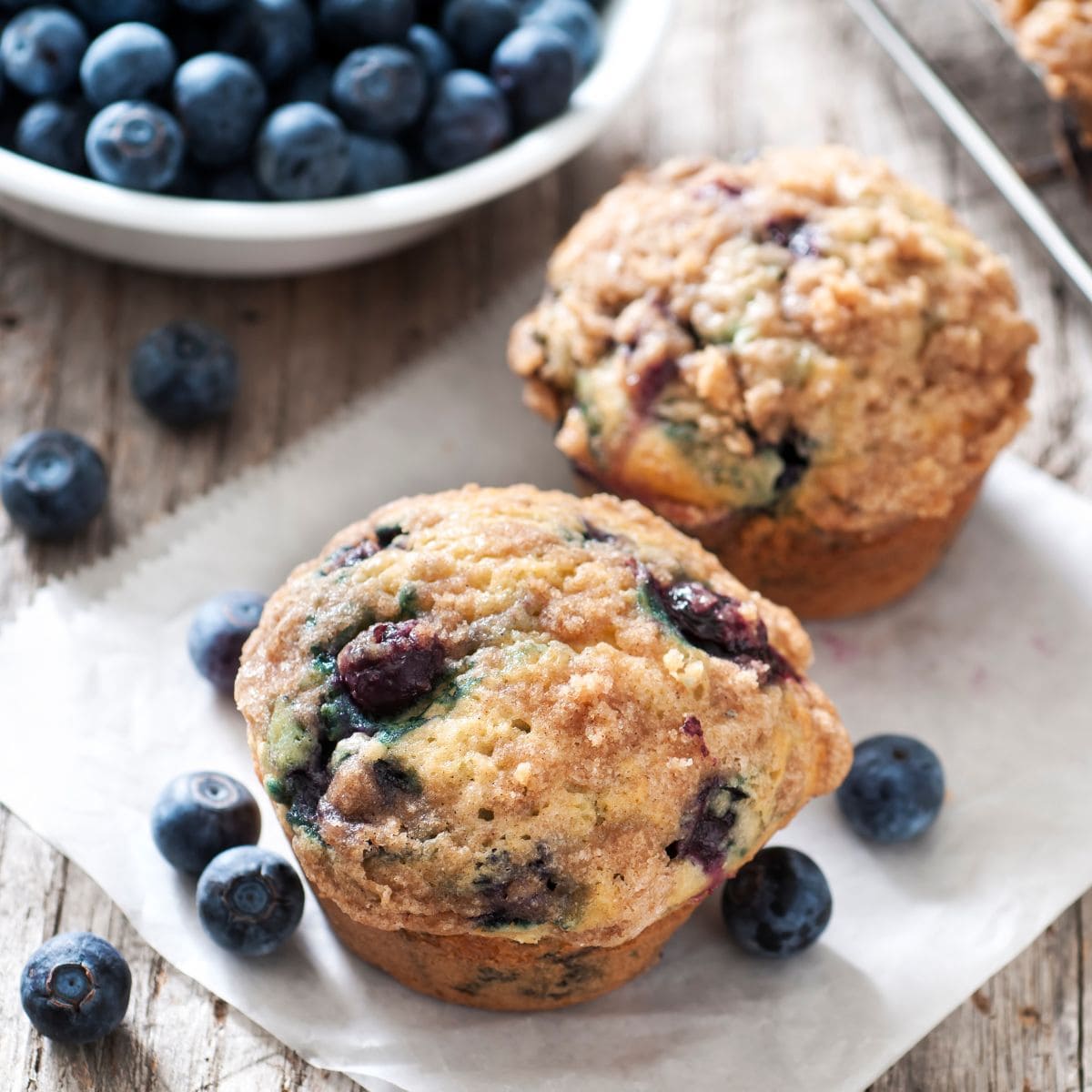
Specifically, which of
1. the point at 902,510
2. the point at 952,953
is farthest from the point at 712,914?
the point at 902,510

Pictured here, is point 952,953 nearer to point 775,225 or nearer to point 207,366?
point 775,225

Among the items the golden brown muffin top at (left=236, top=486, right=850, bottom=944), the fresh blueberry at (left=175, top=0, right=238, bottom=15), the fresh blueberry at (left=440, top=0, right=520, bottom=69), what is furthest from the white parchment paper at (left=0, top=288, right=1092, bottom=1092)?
the fresh blueberry at (left=175, top=0, right=238, bottom=15)

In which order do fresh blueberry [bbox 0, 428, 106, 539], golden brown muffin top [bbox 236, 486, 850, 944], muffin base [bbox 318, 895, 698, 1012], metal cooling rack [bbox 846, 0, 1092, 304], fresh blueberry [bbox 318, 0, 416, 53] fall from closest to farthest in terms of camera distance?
1. golden brown muffin top [bbox 236, 486, 850, 944]
2. muffin base [bbox 318, 895, 698, 1012]
3. fresh blueberry [bbox 0, 428, 106, 539]
4. fresh blueberry [bbox 318, 0, 416, 53]
5. metal cooling rack [bbox 846, 0, 1092, 304]

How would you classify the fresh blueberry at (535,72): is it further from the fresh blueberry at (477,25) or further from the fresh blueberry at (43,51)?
the fresh blueberry at (43,51)

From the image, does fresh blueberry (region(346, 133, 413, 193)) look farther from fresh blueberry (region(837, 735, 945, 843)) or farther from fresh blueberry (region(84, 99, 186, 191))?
fresh blueberry (region(837, 735, 945, 843))

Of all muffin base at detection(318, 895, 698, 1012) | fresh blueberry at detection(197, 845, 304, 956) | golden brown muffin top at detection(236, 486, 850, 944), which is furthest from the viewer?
fresh blueberry at detection(197, 845, 304, 956)

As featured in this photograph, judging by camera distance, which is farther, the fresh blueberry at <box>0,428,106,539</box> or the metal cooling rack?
the metal cooling rack

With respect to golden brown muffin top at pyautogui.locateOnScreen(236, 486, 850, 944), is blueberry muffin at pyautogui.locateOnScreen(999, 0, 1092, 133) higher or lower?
higher
